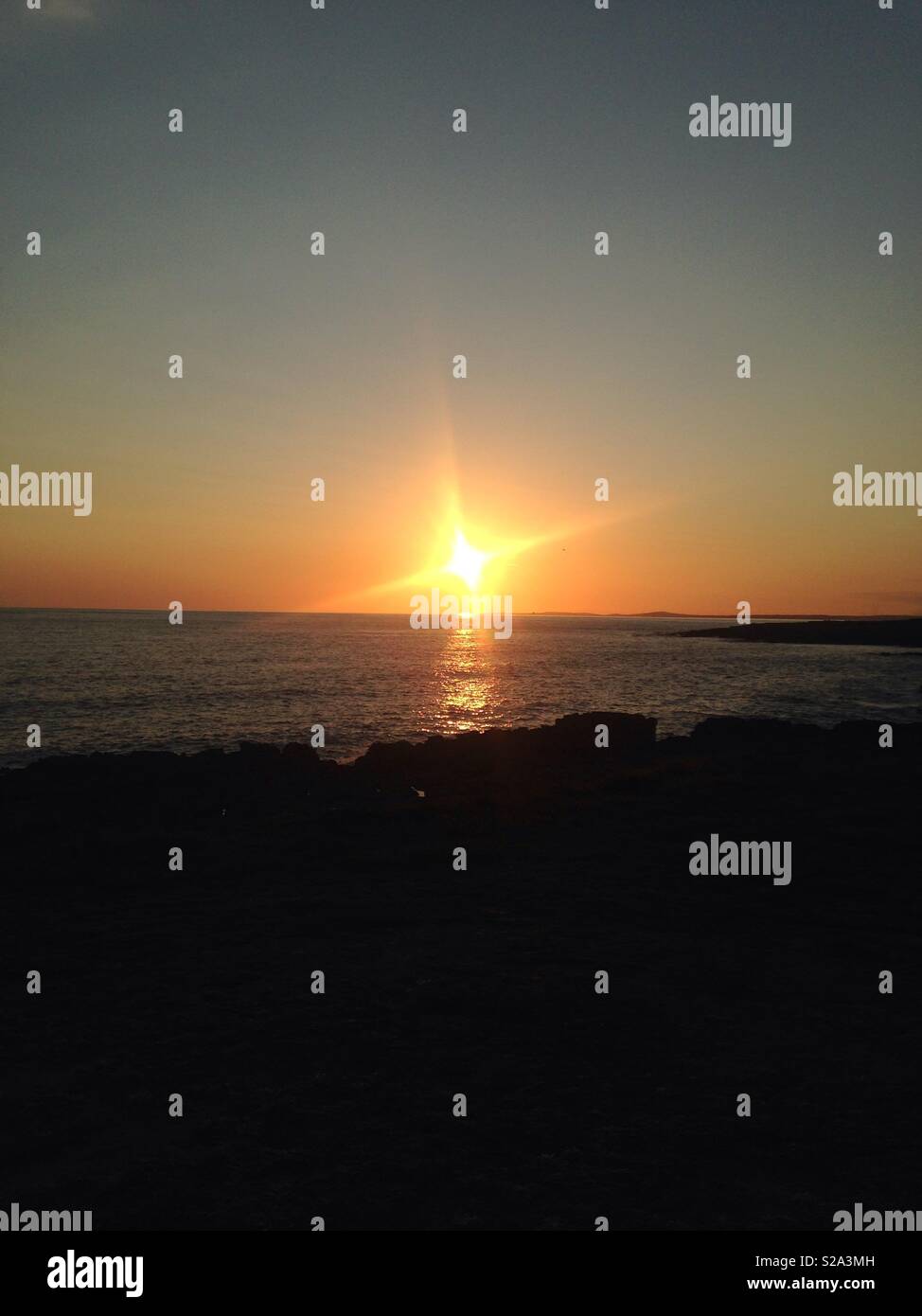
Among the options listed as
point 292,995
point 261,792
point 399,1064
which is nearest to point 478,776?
point 261,792

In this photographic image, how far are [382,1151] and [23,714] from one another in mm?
50635

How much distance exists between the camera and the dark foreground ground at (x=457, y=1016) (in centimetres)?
666

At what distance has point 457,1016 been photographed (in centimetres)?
959

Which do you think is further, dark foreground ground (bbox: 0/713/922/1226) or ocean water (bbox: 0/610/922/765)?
ocean water (bbox: 0/610/922/765)

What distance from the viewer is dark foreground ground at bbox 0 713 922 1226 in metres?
6.66

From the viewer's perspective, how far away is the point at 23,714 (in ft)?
166

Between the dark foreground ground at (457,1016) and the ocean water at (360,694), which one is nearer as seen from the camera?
the dark foreground ground at (457,1016)

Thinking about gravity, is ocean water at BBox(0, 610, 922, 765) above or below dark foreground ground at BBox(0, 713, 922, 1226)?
above

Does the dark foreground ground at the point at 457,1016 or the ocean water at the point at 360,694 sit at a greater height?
the ocean water at the point at 360,694

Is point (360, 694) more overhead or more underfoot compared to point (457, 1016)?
more overhead

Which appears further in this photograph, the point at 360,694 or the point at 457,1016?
the point at 360,694
